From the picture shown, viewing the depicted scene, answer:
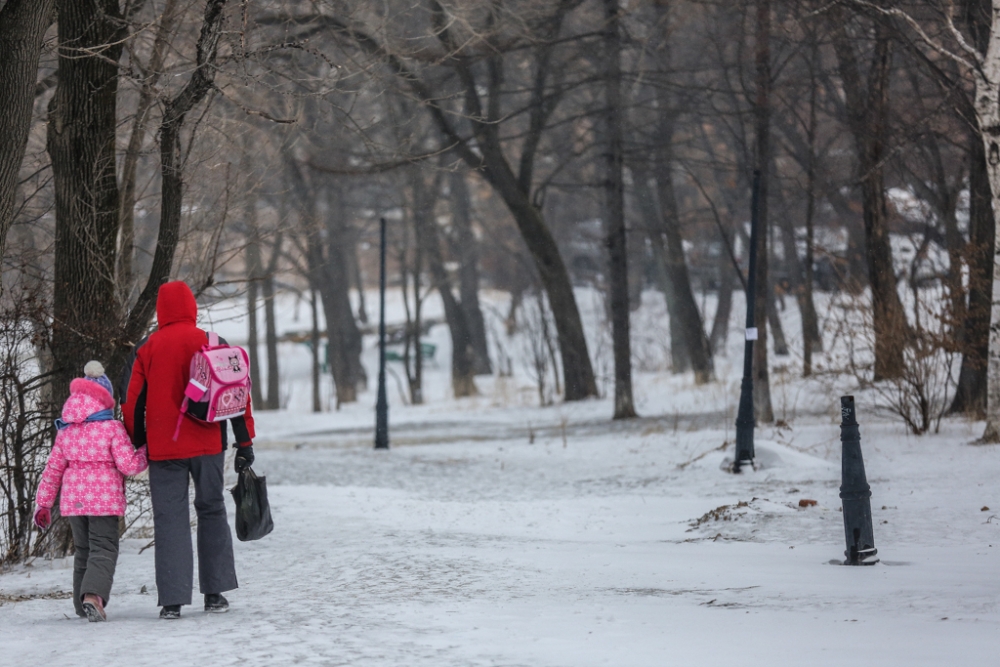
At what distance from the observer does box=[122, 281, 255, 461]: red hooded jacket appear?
21.2ft

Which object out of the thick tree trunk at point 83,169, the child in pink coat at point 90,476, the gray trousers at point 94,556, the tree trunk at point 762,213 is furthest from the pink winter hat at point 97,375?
the tree trunk at point 762,213

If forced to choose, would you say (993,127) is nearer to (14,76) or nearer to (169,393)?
(169,393)

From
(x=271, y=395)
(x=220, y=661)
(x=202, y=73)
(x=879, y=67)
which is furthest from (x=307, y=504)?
(x=271, y=395)

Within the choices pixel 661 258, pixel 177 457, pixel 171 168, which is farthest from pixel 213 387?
pixel 661 258

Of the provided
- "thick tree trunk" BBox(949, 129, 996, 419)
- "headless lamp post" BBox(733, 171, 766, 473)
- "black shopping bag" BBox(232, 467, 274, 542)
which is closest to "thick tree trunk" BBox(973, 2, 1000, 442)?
"thick tree trunk" BBox(949, 129, 996, 419)

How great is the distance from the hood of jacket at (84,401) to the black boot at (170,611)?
1.15 m

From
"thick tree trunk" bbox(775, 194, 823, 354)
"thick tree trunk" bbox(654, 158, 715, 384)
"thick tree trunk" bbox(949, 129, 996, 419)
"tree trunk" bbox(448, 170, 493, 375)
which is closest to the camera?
"thick tree trunk" bbox(949, 129, 996, 419)

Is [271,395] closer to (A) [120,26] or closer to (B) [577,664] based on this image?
(A) [120,26]

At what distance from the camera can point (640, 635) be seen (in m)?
5.62

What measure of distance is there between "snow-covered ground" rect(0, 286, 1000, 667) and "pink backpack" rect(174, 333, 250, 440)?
1104 millimetres

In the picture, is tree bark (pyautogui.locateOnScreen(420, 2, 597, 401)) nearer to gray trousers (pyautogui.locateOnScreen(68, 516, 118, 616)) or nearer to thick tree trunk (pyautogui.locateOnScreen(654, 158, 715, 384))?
thick tree trunk (pyautogui.locateOnScreen(654, 158, 715, 384))

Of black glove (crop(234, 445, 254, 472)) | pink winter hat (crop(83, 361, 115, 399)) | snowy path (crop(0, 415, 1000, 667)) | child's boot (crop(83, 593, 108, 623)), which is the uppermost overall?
pink winter hat (crop(83, 361, 115, 399))

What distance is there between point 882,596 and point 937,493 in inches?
A: 179

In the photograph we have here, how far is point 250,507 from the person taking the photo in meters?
6.77
